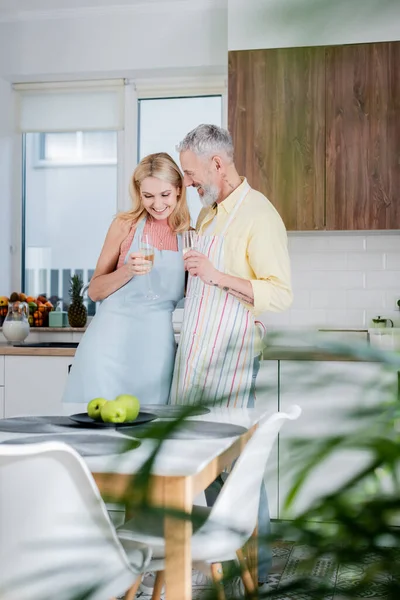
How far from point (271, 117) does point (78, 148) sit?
58.9 inches

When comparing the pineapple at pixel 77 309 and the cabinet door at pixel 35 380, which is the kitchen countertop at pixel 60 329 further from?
the cabinet door at pixel 35 380

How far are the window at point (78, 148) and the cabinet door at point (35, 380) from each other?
1.44 m

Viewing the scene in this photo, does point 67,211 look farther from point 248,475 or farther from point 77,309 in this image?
point 248,475

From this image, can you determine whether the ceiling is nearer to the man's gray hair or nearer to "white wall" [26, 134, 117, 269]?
"white wall" [26, 134, 117, 269]

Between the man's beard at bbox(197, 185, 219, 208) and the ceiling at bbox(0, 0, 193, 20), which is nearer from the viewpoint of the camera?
the man's beard at bbox(197, 185, 219, 208)

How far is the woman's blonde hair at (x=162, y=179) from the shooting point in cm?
287

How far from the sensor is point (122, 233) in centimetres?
295

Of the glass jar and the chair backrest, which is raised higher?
the glass jar

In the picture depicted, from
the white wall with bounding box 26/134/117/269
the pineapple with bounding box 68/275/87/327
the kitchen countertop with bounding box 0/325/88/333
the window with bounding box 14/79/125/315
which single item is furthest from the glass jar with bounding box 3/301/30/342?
the white wall with bounding box 26/134/117/269

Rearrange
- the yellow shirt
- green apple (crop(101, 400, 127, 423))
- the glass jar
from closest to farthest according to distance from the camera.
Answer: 1. green apple (crop(101, 400, 127, 423))
2. the yellow shirt
3. the glass jar

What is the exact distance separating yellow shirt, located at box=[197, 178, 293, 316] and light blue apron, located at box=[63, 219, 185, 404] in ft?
0.81

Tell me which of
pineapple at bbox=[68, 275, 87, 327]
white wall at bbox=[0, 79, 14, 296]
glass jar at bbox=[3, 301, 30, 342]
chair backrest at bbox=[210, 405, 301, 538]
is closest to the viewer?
chair backrest at bbox=[210, 405, 301, 538]

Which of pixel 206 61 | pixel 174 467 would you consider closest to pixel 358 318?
pixel 206 61

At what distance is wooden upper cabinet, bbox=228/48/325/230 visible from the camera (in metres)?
3.94
